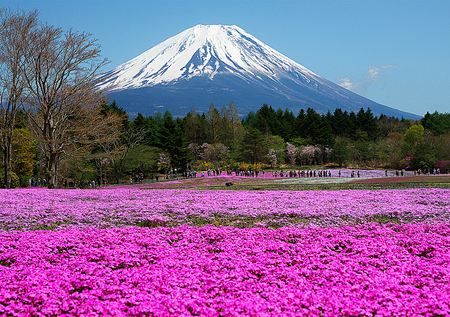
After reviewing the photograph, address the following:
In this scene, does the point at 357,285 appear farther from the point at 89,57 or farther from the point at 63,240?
the point at 89,57

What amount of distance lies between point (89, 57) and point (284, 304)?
26994mm

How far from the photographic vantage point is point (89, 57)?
86.9ft

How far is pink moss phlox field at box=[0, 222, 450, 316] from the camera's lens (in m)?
4.98

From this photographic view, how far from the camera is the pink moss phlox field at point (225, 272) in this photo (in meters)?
4.98

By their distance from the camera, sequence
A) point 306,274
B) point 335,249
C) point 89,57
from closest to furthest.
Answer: point 306,274 < point 335,249 < point 89,57

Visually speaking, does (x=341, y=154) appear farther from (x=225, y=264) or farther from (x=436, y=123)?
(x=225, y=264)

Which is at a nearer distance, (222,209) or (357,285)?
(357,285)

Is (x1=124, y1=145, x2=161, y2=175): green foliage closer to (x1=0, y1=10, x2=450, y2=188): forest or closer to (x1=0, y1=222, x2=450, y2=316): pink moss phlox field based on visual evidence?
(x1=0, y1=10, x2=450, y2=188): forest

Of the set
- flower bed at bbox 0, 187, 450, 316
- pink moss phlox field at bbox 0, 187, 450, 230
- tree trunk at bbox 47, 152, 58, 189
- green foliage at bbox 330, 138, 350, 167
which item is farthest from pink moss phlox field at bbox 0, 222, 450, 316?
green foliage at bbox 330, 138, 350, 167

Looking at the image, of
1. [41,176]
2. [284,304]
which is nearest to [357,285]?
[284,304]

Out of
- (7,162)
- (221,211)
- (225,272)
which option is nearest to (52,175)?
(7,162)

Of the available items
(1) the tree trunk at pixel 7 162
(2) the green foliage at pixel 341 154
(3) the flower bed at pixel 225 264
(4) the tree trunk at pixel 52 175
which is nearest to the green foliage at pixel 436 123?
(2) the green foliage at pixel 341 154

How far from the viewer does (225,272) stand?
651 centimetres

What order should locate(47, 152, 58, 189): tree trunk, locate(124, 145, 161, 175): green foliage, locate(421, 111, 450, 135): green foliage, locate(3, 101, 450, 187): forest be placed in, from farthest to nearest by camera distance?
locate(421, 111, 450, 135): green foliage, locate(124, 145, 161, 175): green foliage, locate(3, 101, 450, 187): forest, locate(47, 152, 58, 189): tree trunk
